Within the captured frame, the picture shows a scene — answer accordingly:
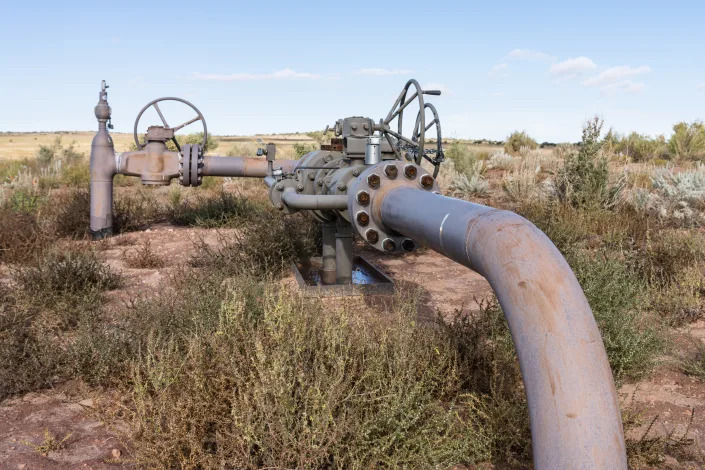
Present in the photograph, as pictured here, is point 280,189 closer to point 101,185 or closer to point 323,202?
point 323,202

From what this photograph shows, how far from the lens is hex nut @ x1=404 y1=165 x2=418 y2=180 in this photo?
374 centimetres

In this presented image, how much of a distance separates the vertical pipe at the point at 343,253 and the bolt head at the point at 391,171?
103 inches

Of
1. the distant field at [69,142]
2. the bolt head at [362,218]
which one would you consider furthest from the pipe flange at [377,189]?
the distant field at [69,142]

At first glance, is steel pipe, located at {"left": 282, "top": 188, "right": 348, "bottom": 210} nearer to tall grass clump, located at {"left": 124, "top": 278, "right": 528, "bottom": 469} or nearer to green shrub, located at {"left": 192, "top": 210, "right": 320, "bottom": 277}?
tall grass clump, located at {"left": 124, "top": 278, "right": 528, "bottom": 469}

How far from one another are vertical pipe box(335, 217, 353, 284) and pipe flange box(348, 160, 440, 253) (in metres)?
2.58

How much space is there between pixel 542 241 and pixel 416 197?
41.0 inches

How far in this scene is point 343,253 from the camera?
6.53m

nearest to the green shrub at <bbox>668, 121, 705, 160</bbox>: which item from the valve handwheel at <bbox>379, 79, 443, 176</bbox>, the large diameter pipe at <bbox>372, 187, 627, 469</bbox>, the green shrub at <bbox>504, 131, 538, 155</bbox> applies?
the green shrub at <bbox>504, 131, 538, 155</bbox>

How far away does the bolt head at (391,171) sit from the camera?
12.3ft

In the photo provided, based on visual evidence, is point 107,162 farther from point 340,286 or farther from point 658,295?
point 658,295

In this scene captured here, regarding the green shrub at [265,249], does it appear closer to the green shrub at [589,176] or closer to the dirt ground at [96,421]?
the dirt ground at [96,421]

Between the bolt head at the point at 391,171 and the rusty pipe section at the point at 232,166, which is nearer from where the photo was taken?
the bolt head at the point at 391,171

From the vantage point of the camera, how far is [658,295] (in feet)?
19.7

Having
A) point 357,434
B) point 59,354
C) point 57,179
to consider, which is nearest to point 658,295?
point 357,434
